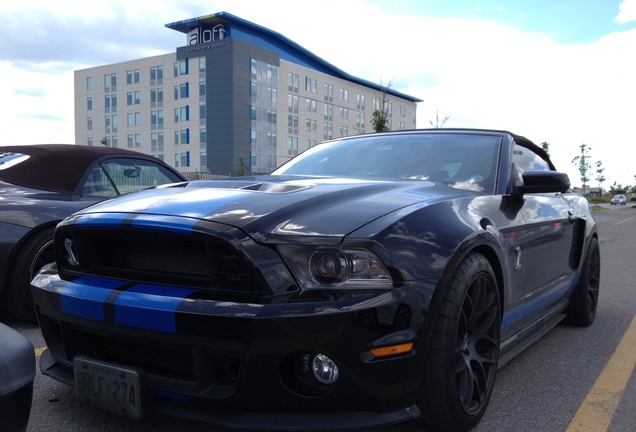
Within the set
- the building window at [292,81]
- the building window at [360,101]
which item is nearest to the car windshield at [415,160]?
the building window at [292,81]

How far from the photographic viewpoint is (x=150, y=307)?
1933 millimetres

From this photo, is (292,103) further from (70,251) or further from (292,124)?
(70,251)

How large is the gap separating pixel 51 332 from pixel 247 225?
1.07 meters

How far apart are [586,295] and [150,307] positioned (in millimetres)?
3517

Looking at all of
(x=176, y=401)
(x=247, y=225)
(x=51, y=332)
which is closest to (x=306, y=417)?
(x=176, y=401)

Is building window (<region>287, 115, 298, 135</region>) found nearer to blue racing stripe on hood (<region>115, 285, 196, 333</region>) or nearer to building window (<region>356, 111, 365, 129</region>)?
building window (<region>356, 111, 365, 129</region>)

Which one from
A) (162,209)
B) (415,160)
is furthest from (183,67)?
(162,209)

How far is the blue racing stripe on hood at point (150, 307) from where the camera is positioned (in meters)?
1.91

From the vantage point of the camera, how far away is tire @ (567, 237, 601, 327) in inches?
167

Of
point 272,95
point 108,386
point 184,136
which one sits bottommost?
point 108,386

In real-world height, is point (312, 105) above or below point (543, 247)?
above

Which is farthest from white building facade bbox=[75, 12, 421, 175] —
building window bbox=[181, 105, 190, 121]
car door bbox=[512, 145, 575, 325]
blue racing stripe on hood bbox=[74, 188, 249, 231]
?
blue racing stripe on hood bbox=[74, 188, 249, 231]

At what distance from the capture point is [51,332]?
237cm

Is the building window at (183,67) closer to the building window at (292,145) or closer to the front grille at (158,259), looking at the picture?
the building window at (292,145)
